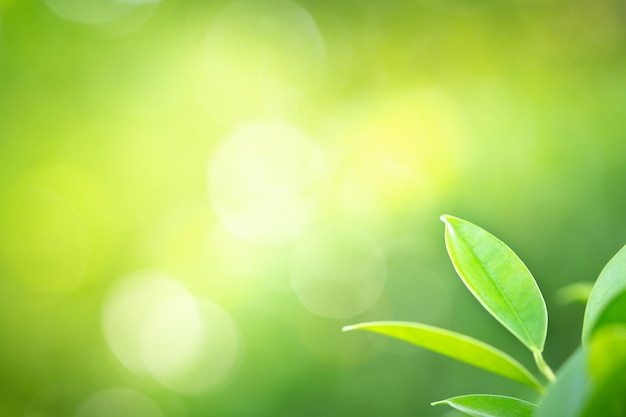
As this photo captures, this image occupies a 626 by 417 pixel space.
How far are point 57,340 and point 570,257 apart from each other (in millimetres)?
1991

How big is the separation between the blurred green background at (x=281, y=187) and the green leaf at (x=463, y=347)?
1.52m

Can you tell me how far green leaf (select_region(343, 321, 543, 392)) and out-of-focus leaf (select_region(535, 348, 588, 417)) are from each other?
49 mm

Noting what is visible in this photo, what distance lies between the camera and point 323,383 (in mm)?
1993

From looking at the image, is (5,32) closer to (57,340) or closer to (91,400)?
(57,340)

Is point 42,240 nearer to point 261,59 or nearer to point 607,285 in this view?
point 261,59

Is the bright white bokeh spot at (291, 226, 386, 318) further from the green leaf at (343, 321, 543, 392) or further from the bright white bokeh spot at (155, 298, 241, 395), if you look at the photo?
the green leaf at (343, 321, 543, 392)

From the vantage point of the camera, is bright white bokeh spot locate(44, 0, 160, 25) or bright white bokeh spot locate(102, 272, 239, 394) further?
bright white bokeh spot locate(44, 0, 160, 25)

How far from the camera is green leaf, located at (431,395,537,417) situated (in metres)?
0.19

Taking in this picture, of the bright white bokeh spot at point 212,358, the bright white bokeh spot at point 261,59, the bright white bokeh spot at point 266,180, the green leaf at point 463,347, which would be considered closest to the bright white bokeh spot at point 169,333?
the bright white bokeh spot at point 212,358

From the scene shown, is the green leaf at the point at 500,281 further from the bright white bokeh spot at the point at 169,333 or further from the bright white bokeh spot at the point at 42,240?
the bright white bokeh spot at the point at 42,240

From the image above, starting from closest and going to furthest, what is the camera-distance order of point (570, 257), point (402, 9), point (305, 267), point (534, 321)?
point (534, 321) → point (570, 257) → point (305, 267) → point (402, 9)

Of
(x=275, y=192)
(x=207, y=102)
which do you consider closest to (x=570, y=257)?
(x=275, y=192)

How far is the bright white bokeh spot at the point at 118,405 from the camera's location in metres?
2.36

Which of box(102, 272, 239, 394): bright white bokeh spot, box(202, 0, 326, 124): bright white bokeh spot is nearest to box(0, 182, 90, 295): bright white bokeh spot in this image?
box(102, 272, 239, 394): bright white bokeh spot
